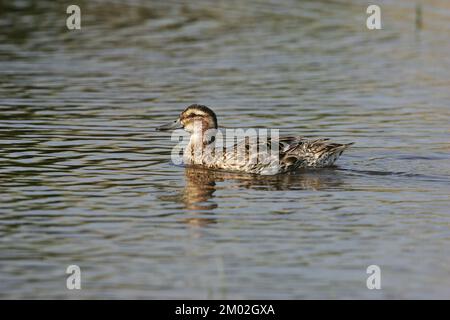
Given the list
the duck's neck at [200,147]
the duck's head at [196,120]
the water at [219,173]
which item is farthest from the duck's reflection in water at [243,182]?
the duck's head at [196,120]

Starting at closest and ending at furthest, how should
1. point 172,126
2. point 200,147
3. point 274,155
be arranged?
point 274,155 → point 200,147 → point 172,126

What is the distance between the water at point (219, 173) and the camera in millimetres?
9312

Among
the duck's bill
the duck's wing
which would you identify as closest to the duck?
the duck's wing

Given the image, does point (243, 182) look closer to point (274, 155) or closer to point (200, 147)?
point (274, 155)

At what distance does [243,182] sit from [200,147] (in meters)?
1.44

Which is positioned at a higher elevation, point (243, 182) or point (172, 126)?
point (172, 126)

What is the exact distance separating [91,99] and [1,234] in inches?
326

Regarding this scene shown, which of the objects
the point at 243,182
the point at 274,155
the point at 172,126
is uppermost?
the point at 172,126

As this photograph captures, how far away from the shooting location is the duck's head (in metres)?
14.5

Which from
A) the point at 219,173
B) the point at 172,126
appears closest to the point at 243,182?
the point at 219,173

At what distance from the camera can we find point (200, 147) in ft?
47.0

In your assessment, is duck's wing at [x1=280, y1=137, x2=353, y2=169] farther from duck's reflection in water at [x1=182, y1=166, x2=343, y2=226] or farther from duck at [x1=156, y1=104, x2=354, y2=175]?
duck's reflection in water at [x1=182, y1=166, x2=343, y2=226]

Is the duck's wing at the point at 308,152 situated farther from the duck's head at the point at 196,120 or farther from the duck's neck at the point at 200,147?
the duck's head at the point at 196,120
